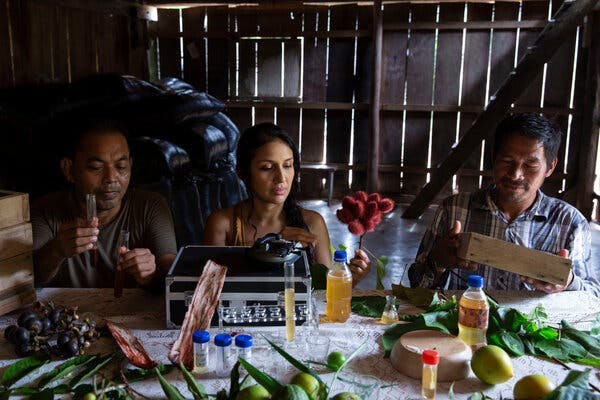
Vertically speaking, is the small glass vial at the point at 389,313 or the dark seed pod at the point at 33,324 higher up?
the dark seed pod at the point at 33,324

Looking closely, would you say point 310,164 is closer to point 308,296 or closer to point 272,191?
point 272,191

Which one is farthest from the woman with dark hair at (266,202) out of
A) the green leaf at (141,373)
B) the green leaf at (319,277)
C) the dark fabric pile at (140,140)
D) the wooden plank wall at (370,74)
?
the wooden plank wall at (370,74)

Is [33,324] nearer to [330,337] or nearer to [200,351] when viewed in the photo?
[200,351]

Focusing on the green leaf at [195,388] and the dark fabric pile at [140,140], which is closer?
the green leaf at [195,388]

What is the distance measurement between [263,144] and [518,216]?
1.16 metres

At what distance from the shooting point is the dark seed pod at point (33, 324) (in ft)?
5.10

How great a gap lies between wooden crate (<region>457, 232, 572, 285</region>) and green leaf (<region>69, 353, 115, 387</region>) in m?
1.16

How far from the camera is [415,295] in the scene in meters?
1.97

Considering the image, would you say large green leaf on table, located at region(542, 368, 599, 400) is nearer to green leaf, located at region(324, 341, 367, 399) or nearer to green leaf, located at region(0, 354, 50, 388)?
green leaf, located at region(324, 341, 367, 399)

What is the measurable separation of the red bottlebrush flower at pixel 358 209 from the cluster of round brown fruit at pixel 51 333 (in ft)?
3.00

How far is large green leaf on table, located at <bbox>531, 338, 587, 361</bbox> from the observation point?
1.56 m

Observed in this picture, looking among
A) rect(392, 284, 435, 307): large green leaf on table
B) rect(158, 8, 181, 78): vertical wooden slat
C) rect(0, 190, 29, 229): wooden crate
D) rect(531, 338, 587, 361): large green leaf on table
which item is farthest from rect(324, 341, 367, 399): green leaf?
rect(158, 8, 181, 78): vertical wooden slat

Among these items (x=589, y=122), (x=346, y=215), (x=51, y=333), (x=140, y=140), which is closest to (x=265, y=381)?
Result: (x=51, y=333)

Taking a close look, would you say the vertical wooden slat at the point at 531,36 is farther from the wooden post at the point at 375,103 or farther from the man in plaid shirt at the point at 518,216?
the man in plaid shirt at the point at 518,216
